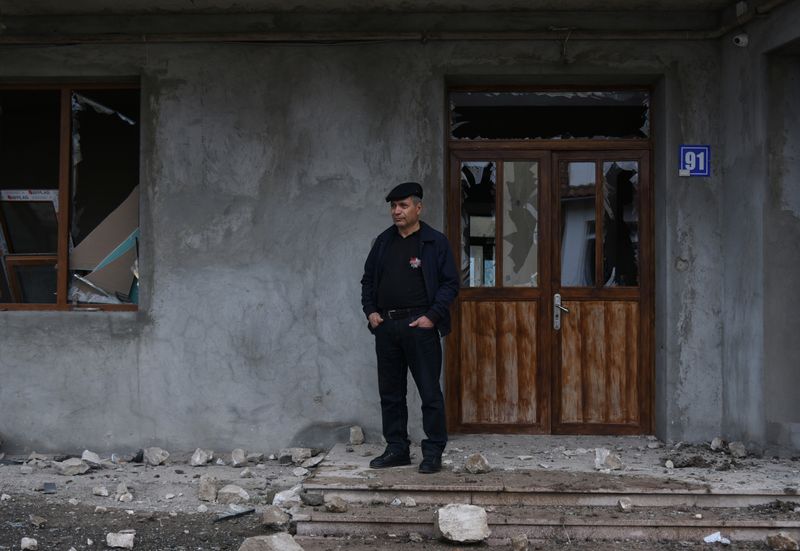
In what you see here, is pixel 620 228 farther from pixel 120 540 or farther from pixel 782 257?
pixel 120 540

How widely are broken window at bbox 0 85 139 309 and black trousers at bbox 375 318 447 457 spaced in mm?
2729

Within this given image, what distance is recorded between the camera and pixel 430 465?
6465mm

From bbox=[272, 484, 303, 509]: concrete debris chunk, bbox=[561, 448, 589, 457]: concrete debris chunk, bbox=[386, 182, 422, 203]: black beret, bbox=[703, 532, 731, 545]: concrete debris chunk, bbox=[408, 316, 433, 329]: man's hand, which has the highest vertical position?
bbox=[386, 182, 422, 203]: black beret

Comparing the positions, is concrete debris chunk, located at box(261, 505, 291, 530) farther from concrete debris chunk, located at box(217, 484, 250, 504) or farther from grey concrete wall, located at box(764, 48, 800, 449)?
grey concrete wall, located at box(764, 48, 800, 449)

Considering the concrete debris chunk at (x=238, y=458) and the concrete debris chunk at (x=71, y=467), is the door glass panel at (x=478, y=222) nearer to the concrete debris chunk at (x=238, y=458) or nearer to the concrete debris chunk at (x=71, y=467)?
the concrete debris chunk at (x=238, y=458)

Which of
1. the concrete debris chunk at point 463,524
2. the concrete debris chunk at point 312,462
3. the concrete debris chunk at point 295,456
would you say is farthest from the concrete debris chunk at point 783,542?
the concrete debris chunk at point 295,456

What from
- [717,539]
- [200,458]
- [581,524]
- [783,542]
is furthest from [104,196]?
[783,542]

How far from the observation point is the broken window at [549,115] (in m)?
8.02

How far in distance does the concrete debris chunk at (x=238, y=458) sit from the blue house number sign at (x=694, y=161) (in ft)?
14.2

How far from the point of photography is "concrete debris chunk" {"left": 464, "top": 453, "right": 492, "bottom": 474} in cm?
649

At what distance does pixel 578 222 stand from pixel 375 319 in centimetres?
242

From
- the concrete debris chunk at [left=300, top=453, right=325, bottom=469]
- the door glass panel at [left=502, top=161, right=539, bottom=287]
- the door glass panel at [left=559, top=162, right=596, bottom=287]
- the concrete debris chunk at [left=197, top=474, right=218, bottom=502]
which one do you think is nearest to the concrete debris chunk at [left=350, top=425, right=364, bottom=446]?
the concrete debris chunk at [left=300, top=453, right=325, bottom=469]

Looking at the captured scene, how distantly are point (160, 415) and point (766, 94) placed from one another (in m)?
5.59

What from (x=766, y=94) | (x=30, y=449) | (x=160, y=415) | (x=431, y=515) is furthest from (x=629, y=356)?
(x=30, y=449)
